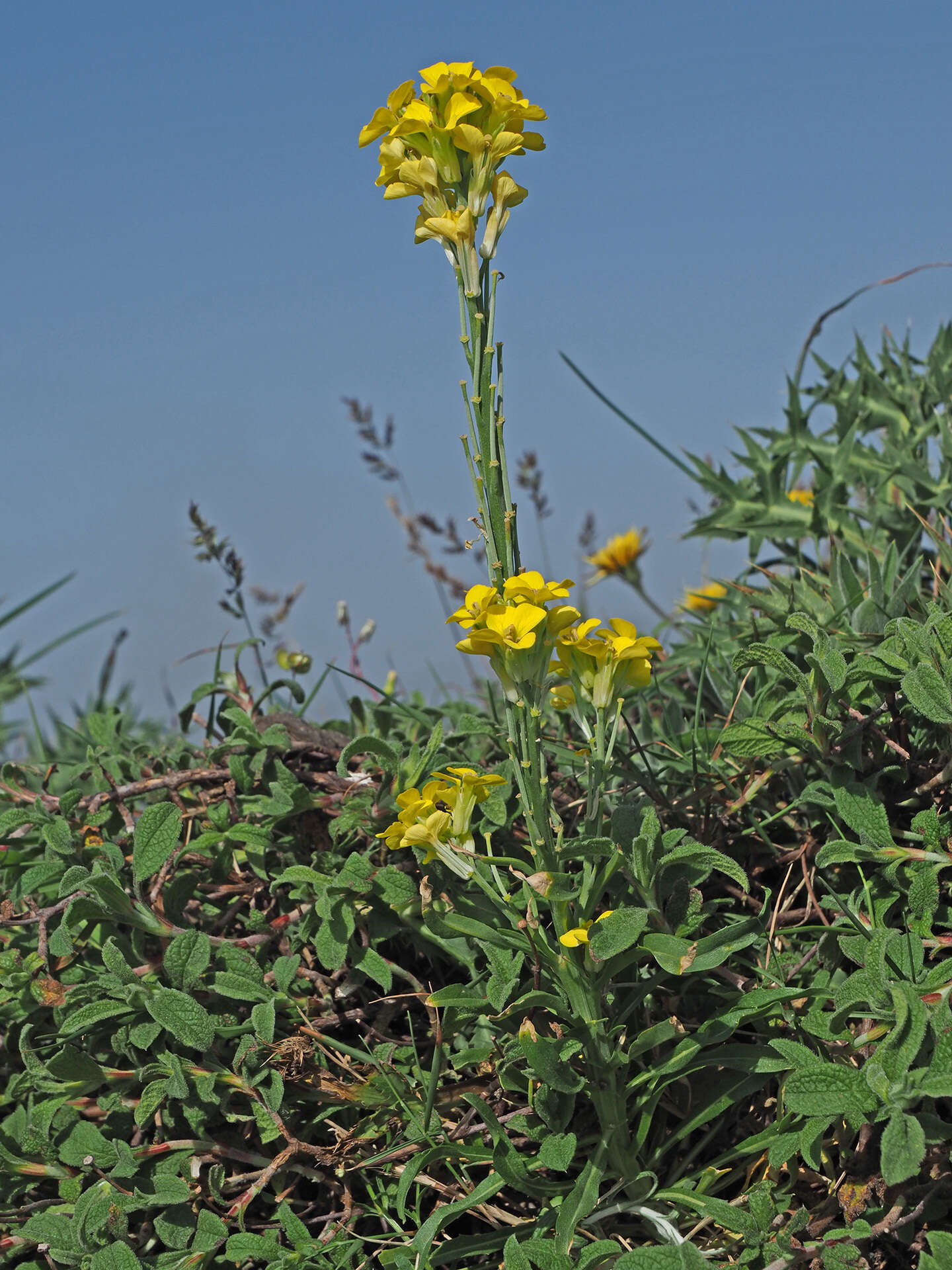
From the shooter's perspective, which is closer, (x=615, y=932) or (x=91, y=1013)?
(x=615, y=932)

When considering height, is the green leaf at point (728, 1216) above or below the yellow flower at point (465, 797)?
below

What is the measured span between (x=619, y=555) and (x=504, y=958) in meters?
3.33

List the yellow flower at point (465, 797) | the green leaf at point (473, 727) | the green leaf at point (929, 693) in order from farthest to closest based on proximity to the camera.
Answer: the green leaf at point (473, 727) < the green leaf at point (929, 693) < the yellow flower at point (465, 797)

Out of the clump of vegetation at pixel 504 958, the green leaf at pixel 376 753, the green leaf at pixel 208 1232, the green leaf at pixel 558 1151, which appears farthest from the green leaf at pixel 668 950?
the green leaf at pixel 208 1232

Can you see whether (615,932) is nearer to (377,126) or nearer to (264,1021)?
(264,1021)

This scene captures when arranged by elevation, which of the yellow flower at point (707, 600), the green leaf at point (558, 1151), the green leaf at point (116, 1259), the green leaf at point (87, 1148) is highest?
the yellow flower at point (707, 600)

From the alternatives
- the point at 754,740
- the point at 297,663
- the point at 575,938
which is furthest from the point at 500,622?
the point at 297,663

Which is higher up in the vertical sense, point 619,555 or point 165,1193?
point 619,555

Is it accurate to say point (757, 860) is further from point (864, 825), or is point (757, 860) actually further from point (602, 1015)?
point (602, 1015)

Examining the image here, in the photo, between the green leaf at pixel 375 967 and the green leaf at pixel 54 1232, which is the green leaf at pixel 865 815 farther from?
the green leaf at pixel 54 1232

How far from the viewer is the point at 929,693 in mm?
1878

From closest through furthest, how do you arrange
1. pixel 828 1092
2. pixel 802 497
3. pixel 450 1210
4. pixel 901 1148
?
pixel 901 1148 < pixel 828 1092 < pixel 450 1210 < pixel 802 497

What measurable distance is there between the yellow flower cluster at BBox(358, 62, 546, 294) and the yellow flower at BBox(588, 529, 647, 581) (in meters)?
3.24

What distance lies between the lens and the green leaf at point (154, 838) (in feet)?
7.00
